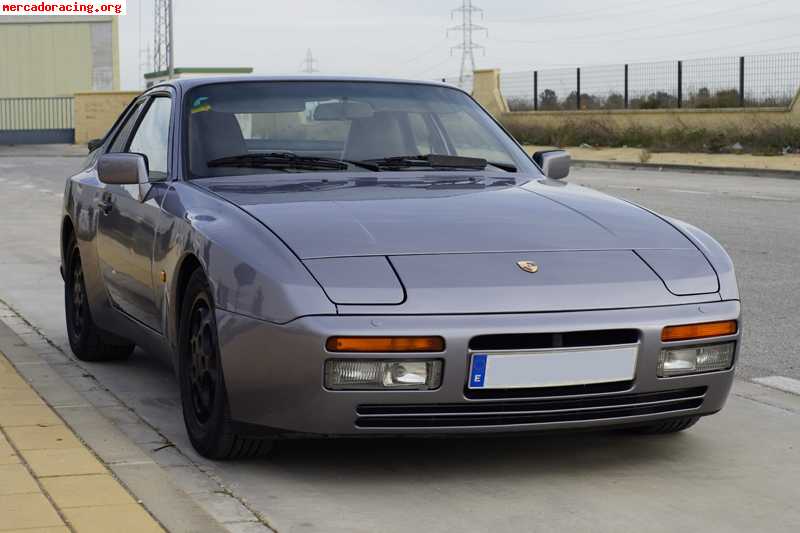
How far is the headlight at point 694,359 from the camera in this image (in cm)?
468

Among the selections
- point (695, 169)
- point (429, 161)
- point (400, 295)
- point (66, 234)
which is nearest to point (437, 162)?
point (429, 161)

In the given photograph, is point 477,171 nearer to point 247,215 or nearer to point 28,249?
point 247,215

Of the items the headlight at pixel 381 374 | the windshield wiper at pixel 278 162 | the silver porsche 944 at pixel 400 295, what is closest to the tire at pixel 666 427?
the silver porsche 944 at pixel 400 295

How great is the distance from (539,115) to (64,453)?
42.3m

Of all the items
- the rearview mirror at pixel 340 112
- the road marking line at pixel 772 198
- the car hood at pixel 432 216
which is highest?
the rearview mirror at pixel 340 112

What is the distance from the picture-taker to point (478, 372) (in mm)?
4484

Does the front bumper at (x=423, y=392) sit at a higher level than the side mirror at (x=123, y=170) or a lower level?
lower

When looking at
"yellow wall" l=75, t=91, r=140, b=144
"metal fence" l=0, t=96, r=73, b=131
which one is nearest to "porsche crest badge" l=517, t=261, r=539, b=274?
"yellow wall" l=75, t=91, r=140, b=144

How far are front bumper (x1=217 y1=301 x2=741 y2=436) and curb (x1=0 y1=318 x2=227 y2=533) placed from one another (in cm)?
37

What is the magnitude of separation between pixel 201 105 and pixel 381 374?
2024mm

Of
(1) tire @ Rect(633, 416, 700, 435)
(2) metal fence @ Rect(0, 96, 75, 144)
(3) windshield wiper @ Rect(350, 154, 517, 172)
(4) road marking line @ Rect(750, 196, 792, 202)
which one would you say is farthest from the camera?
(2) metal fence @ Rect(0, 96, 75, 144)

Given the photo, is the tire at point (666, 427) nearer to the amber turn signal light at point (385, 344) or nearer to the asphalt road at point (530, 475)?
the asphalt road at point (530, 475)

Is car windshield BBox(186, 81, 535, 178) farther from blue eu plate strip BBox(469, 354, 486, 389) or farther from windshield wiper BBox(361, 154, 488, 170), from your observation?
blue eu plate strip BBox(469, 354, 486, 389)

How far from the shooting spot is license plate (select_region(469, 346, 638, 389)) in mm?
4480
